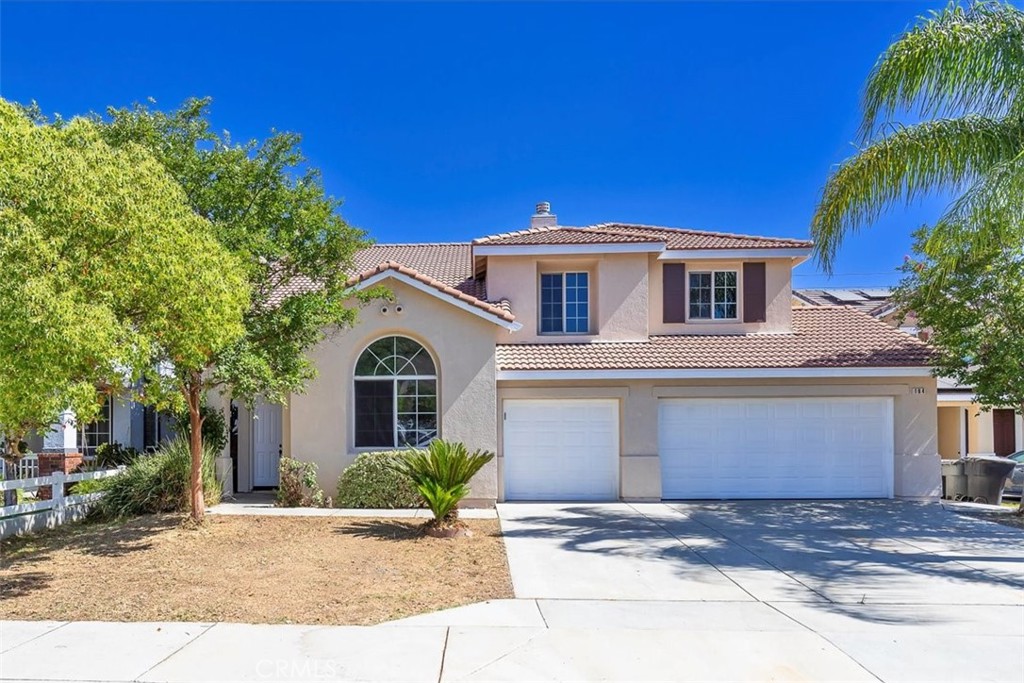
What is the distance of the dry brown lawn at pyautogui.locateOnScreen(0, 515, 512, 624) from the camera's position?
271 inches

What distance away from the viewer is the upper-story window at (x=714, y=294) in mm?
16406

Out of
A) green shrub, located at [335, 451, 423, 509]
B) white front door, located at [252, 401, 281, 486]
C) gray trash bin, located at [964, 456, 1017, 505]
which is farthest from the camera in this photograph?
white front door, located at [252, 401, 281, 486]

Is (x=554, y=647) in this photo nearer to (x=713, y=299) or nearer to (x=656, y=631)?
(x=656, y=631)

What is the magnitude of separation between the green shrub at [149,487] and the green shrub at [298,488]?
1661 millimetres

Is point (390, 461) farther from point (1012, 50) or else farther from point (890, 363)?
point (1012, 50)

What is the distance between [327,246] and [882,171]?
367 inches

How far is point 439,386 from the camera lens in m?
13.6

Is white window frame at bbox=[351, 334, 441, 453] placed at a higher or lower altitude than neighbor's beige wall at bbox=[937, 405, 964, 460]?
higher

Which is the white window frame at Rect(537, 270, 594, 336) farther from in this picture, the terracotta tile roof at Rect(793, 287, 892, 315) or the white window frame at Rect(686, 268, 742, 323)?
the terracotta tile roof at Rect(793, 287, 892, 315)

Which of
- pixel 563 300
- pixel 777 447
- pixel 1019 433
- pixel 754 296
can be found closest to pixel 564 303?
pixel 563 300

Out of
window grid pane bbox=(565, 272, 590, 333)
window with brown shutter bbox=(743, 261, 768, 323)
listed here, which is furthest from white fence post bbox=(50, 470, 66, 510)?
window with brown shutter bbox=(743, 261, 768, 323)

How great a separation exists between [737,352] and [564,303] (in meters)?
4.00

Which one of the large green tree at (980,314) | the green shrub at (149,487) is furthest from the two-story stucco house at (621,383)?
the green shrub at (149,487)

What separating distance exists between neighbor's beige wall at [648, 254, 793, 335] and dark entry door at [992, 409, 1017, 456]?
1398 cm
